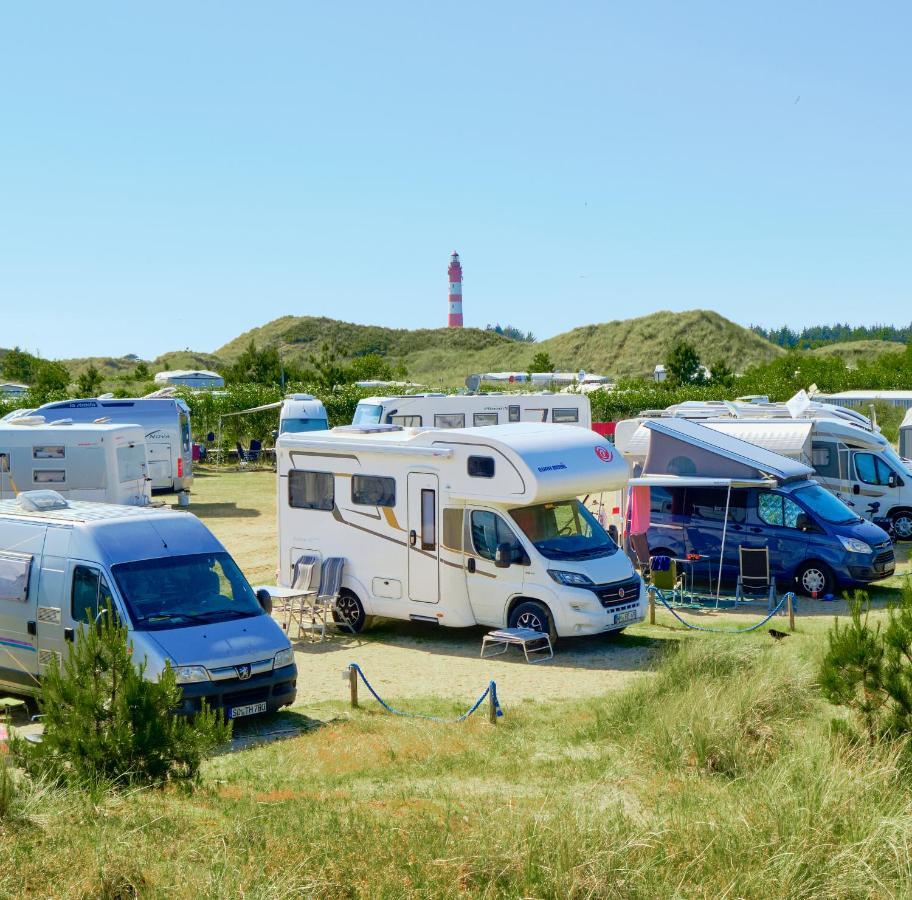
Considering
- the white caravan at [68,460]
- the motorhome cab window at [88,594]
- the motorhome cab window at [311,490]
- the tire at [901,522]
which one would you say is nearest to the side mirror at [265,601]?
the motorhome cab window at [88,594]

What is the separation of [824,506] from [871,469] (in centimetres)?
514

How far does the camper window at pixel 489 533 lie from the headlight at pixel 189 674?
4.59m

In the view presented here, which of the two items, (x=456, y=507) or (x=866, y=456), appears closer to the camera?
(x=456, y=507)

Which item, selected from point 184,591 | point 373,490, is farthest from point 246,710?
point 373,490

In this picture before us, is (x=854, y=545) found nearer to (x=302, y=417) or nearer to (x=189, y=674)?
(x=189, y=674)

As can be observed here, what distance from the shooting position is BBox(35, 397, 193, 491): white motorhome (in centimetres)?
2753

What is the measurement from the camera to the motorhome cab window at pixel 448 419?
26438 millimetres

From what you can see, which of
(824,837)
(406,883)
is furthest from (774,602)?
(406,883)

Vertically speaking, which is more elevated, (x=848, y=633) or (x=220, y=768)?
(x=848, y=633)

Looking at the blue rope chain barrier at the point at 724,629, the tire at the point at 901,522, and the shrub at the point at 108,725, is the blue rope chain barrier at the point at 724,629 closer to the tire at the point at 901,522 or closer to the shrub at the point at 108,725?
the tire at the point at 901,522

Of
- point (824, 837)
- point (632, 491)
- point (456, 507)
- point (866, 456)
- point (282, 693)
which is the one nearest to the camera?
point (824, 837)

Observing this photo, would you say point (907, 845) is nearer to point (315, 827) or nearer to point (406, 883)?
point (406, 883)

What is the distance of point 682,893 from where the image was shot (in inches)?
229

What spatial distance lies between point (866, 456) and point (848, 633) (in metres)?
13.9
